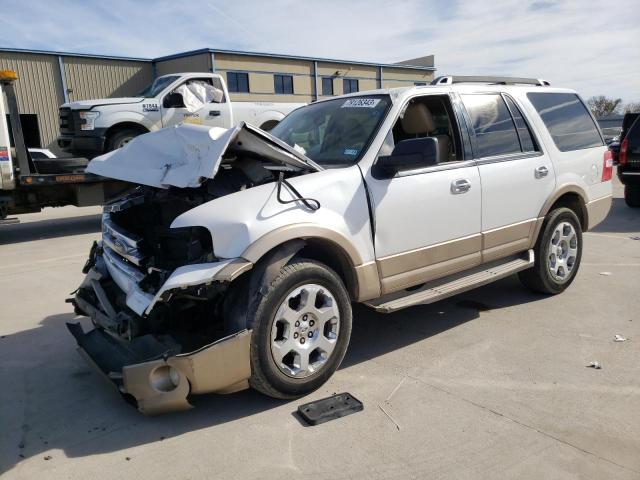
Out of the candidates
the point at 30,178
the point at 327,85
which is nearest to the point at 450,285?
the point at 30,178

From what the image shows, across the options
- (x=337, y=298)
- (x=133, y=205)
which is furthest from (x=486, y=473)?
(x=133, y=205)

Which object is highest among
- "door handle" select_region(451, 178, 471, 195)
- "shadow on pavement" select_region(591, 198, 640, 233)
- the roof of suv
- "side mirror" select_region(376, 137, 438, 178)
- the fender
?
the fender

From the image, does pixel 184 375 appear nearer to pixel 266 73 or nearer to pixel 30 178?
pixel 30 178

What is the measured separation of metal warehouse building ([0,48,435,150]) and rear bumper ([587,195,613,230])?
22.0 m

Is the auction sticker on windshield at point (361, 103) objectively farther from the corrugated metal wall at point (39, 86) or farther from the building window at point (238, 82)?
the building window at point (238, 82)

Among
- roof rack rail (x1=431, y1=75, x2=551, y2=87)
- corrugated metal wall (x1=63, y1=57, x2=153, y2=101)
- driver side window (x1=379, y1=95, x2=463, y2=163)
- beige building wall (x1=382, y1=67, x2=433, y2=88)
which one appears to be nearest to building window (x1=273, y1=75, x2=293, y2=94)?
corrugated metal wall (x1=63, y1=57, x2=153, y2=101)

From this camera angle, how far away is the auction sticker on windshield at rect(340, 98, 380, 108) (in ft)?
13.6

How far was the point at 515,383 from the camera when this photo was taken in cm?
353

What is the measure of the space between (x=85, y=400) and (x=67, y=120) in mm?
9358

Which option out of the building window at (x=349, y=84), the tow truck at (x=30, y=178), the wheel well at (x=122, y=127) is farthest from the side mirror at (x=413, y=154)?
the building window at (x=349, y=84)

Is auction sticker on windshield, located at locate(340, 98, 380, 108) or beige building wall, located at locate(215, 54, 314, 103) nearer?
auction sticker on windshield, located at locate(340, 98, 380, 108)

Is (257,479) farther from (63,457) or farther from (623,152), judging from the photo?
(623,152)

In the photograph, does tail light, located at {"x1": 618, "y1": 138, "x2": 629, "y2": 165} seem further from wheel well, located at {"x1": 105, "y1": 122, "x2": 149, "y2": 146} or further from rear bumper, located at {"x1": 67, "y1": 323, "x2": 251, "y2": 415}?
rear bumper, located at {"x1": 67, "y1": 323, "x2": 251, "y2": 415}

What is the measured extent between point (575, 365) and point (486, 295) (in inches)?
69.0
